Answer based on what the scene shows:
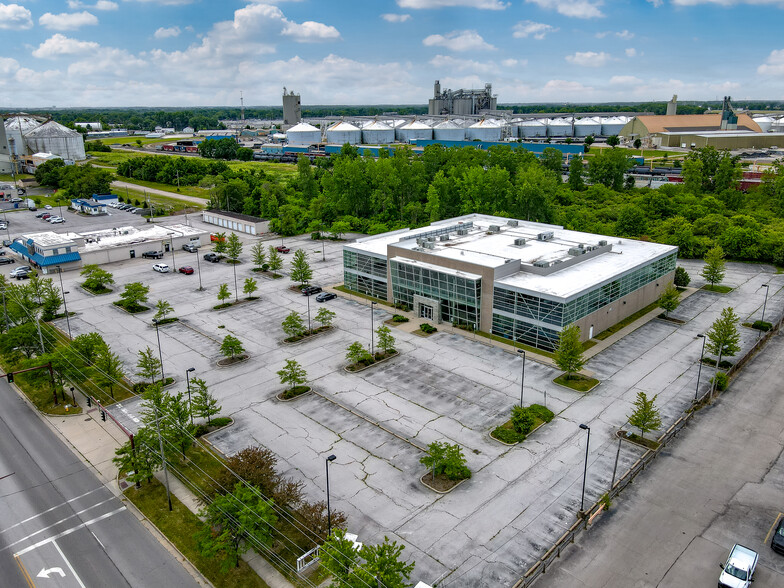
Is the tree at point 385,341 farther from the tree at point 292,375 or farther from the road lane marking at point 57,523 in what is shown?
the road lane marking at point 57,523

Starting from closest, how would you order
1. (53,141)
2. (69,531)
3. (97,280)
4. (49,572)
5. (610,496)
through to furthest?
(49,572)
(69,531)
(610,496)
(97,280)
(53,141)

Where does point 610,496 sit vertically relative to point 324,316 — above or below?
below

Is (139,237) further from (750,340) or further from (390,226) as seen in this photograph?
(750,340)

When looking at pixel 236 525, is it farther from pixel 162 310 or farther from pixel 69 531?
pixel 162 310

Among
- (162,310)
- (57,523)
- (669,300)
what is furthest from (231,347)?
(669,300)

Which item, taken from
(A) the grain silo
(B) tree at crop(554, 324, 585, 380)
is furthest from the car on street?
(A) the grain silo

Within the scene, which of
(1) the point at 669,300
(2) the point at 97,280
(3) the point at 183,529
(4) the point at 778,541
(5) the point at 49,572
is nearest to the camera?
(5) the point at 49,572

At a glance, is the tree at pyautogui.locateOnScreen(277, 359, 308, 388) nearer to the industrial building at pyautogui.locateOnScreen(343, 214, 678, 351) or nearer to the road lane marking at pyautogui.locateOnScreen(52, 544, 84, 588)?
the road lane marking at pyautogui.locateOnScreen(52, 544, 84, 588)
